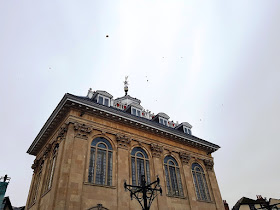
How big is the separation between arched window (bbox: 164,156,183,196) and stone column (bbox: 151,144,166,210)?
965 millimetres

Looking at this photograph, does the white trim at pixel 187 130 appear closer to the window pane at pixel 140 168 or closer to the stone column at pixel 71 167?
the window pane at pixel 140 168

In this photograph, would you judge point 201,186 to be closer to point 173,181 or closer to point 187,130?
point 173,181

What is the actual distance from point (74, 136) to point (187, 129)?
1580 cm

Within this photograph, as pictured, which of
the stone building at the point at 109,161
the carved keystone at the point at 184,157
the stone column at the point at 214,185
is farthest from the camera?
the stone column at the point at 214,185

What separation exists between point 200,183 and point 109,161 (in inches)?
453

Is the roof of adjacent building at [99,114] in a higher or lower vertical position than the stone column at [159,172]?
higher

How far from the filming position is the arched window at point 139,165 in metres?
19.0

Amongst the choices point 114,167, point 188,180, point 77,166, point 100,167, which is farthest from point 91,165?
point 188,180

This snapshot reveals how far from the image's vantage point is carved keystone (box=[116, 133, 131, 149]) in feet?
63.9

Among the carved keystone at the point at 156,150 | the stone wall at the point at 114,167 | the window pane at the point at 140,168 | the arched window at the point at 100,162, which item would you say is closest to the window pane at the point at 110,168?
the arched window at the point at 100,162

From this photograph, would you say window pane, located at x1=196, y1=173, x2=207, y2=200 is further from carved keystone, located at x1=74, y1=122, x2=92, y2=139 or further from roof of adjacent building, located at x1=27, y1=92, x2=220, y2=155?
carved keystone, located at x1=74, y1=122, x2=92, y2=139

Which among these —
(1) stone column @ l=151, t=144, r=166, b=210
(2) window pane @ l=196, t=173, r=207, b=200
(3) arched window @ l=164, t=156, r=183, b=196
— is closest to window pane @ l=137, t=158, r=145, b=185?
(1) stone column @ l=151, t=144, r=166, b=210

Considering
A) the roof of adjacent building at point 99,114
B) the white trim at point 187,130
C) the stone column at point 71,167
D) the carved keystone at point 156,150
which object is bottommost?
the stone column at point 71,167

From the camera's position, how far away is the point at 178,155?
2358 centimetres
